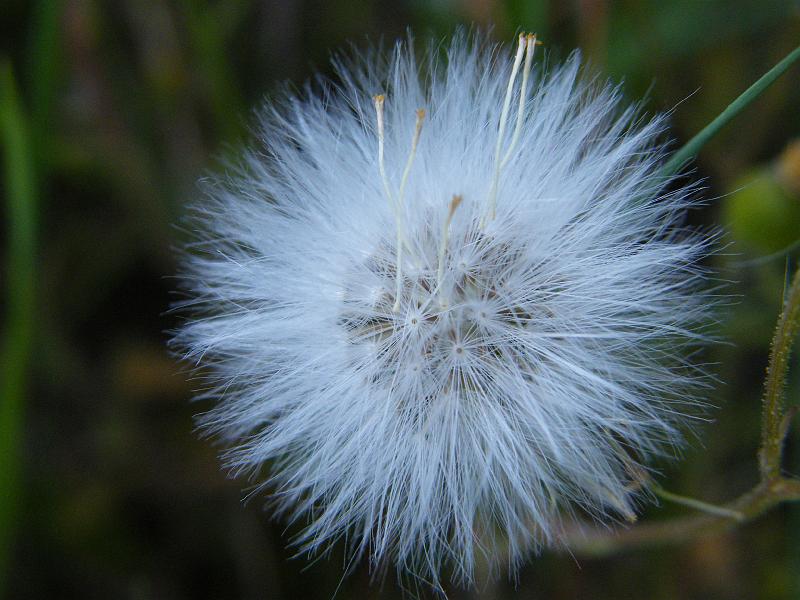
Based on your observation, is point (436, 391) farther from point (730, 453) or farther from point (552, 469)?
point (730, 453)

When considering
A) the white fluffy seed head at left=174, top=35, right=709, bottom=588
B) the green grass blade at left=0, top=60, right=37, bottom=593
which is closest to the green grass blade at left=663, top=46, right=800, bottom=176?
the white fluffy seed head at left=174, top=35, right=709, bottom=588

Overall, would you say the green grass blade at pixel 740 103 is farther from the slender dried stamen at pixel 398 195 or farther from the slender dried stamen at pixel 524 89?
the slender dried stamen at pixel 398 195

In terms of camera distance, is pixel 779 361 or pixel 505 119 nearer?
pixel 779 361

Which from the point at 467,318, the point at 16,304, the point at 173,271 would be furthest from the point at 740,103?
the point at 173,271

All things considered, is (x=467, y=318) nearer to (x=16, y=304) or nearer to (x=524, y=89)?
(x=524, y=89)

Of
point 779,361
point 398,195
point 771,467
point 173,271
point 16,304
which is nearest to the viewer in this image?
point 779,361

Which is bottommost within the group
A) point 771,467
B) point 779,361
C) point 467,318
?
point 771,467

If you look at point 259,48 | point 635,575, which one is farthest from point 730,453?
point 259,48

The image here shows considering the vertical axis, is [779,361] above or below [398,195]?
below
